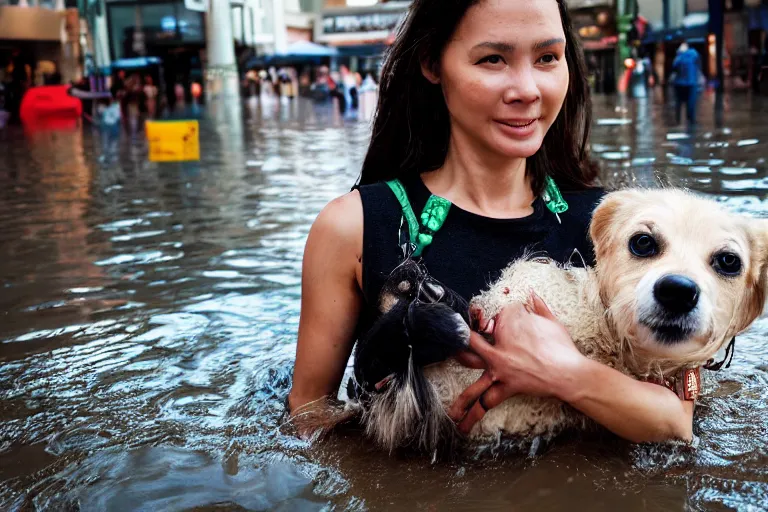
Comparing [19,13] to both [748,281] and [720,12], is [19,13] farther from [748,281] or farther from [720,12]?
[748,281]

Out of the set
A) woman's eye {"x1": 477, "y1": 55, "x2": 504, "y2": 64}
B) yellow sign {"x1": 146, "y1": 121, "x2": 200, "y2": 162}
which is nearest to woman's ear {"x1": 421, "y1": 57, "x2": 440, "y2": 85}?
woman's eye {"x1": 477, "y1": 55, "x2": 504, "y2": 64}

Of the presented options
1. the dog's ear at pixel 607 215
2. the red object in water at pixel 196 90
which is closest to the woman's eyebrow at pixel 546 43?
the dog's ear at pixel 607 215

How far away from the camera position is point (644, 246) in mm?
2582

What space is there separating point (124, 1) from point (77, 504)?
181 feet

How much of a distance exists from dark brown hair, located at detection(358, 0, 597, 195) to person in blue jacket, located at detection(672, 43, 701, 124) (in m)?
14.6

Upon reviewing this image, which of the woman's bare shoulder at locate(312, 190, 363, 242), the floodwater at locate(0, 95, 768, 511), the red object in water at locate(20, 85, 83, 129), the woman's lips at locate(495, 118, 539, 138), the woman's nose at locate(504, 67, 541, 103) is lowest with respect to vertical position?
Result: the floodwater at locate(0, 95, 768, 511)

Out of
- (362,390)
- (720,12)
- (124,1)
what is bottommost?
(362,390)

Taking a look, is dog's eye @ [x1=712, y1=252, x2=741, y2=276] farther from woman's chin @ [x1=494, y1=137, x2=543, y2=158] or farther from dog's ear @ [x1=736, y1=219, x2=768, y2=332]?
woman's chin @ [x1=494, y1=137, x2=543, y2=158]

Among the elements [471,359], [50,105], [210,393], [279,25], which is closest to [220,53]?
[279,25]

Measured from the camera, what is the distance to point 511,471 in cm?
282

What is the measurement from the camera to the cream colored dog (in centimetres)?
245

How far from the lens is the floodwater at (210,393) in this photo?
2779 mm

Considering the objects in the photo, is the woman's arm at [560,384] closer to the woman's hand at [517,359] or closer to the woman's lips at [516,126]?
the woman's hand at [517,359]

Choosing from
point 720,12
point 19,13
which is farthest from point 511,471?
point 19,13
